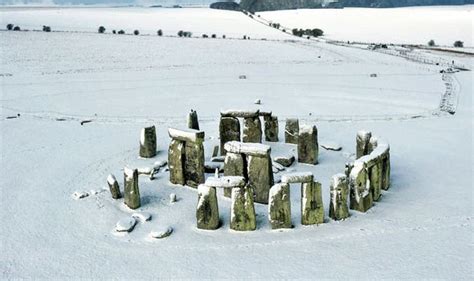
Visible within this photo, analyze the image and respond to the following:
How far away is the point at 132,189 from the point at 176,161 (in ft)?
4.73

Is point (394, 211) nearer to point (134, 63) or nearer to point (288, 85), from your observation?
point (288, 85)

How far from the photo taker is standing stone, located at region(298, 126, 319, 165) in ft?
41.3

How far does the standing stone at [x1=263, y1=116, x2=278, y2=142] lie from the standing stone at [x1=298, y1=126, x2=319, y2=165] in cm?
167

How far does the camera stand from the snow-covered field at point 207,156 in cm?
819

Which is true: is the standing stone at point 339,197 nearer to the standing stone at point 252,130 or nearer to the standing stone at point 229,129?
the standing stone at point 252,130

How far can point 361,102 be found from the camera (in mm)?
20641

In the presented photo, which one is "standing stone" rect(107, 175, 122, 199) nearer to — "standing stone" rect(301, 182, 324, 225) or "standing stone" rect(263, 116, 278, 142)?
"standing stone" rect(301, 182, 324, 225)

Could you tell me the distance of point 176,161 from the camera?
1135 centimetres

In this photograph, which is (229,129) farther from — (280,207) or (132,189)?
(280,207)

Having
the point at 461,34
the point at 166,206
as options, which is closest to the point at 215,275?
the point at 166,206

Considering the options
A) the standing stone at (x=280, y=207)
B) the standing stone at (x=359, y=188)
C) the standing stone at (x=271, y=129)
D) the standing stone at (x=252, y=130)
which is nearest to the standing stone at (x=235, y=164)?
the standing stone at (x=280, y=207)

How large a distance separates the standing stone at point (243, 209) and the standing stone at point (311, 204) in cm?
91

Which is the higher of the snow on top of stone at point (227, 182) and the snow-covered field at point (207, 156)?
the snow on top of stone at point (227, 182)

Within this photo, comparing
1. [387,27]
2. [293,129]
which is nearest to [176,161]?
[293,129]
